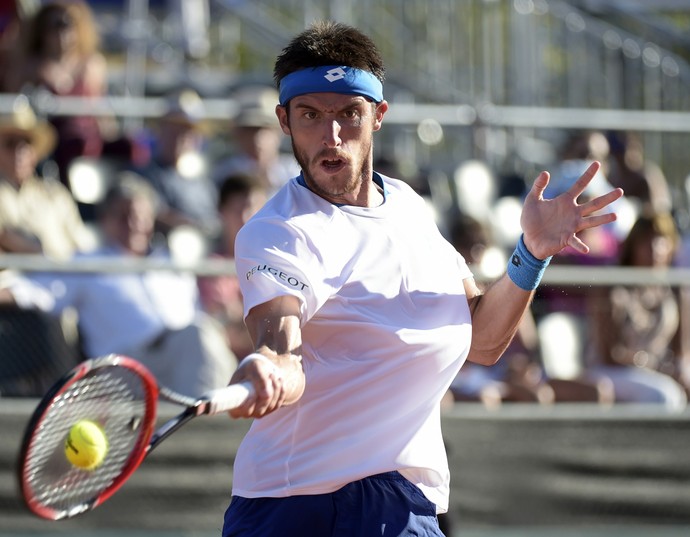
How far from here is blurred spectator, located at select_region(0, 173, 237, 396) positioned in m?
6.38

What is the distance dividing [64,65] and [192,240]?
209cm

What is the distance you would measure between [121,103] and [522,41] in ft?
12.0

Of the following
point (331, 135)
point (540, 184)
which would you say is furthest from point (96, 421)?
point (540, 184)

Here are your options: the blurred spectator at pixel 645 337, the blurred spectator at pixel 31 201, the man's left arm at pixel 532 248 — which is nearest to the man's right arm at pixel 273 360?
the man's left arm at pixel 532 248

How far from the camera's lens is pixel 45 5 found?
8.85 meters

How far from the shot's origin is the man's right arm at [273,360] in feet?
9.18

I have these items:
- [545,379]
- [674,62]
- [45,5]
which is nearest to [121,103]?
[45,5]

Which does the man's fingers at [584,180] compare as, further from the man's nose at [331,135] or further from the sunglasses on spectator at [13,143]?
the sunglasses on spectator at [13,143]

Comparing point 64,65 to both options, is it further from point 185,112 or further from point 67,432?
point 67,432

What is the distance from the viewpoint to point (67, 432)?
10.6ft

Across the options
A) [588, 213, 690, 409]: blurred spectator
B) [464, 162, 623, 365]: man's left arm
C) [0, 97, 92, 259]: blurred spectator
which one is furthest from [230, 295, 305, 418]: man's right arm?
[0, 97, 92, 259]: blurred spectator

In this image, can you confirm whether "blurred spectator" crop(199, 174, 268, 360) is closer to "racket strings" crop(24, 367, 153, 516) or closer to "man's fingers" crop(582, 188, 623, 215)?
"racket strings" crop(24, 367, 153, 516)

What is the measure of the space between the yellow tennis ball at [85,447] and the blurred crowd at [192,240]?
7.85ft

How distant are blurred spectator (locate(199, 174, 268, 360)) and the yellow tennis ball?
317cm
